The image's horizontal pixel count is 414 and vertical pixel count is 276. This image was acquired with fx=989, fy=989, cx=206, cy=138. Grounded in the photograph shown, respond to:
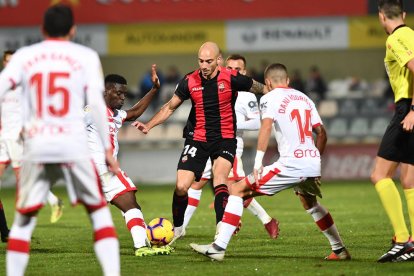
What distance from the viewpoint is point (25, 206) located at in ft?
24.2

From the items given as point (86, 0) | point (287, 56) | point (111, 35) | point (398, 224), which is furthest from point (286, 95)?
point (287, 56)

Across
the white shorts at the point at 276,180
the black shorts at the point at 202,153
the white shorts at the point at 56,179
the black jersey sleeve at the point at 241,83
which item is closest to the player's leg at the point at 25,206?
the white shorts at the point at 56,179

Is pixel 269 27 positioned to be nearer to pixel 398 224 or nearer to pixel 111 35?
pixel 111 35

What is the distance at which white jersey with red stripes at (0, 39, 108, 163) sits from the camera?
23.8 feet

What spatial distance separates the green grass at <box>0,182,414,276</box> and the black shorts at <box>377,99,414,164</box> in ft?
3.31

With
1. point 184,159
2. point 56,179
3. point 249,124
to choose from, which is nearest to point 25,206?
point 56,179

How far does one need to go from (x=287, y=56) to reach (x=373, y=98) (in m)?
4.97

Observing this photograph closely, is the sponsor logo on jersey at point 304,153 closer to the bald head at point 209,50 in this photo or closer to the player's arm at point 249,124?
the bald head at point 209,50

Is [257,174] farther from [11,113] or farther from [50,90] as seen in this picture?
[11,113]

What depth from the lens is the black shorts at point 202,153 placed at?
434 inches

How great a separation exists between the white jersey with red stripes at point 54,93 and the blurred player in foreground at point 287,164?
242 centimetres

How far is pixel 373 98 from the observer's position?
2675cm

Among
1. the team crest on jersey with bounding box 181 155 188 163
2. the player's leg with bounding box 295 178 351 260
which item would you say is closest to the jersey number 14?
the player's leg with bounding box 295 178 351 260

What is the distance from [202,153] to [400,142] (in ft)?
8.45
